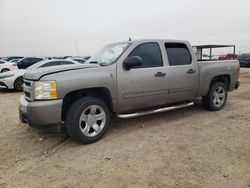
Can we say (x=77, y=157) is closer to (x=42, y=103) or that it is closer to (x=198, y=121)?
(x=42, y=103)

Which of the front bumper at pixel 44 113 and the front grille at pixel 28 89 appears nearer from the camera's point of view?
the front bumper at pixel 44 113

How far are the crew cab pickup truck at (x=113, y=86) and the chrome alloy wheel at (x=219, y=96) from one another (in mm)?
237

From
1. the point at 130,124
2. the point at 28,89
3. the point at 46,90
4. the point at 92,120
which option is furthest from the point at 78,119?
the point at 130,124

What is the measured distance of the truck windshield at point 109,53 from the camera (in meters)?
4.37

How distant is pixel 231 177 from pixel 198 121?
2295 millimetres

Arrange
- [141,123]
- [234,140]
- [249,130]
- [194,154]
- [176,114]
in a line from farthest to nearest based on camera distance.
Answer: [176,114] < [141,123] < [249,130] < [234,140] < [194,154]

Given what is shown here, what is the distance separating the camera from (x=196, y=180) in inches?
107

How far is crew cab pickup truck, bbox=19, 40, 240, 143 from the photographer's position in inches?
139

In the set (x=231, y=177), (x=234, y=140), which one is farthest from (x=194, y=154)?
(x=234, y=140)

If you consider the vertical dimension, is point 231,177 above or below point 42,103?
below

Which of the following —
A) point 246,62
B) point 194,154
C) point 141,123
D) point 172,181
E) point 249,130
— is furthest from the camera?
point 246,62

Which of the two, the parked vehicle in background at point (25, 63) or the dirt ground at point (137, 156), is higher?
the parked vehicle in background at point (25, 63)

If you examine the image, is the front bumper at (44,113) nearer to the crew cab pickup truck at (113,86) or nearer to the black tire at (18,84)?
the crew cab pickup truck at (113,86)

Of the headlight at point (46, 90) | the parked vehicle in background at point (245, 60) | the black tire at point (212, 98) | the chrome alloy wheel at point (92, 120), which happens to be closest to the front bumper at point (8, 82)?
the headlight at point (46, 90)
